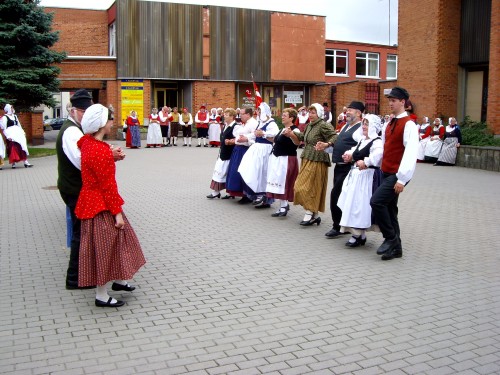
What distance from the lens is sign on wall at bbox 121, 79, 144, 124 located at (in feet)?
114

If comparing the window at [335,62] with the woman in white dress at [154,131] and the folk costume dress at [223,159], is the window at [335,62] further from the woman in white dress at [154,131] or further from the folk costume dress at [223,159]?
the folk costume dress at [223,159]

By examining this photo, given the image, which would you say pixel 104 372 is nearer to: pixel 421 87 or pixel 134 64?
pixel 421 87

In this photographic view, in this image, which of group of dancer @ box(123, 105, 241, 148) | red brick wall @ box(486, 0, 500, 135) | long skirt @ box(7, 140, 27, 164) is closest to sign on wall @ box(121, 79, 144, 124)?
group of dancer @ box(123, 105, 241, 148)

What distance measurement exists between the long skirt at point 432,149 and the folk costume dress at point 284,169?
1259cm

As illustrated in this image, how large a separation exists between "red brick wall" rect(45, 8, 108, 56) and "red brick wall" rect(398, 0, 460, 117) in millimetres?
19650

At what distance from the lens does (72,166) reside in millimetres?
6172

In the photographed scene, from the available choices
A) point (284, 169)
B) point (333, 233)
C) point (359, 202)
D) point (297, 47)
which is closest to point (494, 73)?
point (284, 169)

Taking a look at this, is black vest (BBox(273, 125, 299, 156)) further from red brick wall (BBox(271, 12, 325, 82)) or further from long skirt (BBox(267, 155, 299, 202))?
red brick wall (BBox(271, 12, 325, 82))

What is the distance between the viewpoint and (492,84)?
74.5 feet

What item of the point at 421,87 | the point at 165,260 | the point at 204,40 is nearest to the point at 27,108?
the point at 204,40

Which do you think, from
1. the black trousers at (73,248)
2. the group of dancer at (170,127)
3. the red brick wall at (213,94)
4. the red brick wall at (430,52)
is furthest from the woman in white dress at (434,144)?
the red brick wall at (213,94)

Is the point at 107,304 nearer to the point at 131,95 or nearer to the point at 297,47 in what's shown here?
the point at 131,95

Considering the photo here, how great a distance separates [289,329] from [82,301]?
218 centimetres

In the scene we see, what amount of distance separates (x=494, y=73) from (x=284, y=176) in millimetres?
Result: 15528
